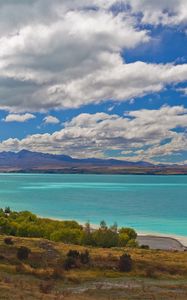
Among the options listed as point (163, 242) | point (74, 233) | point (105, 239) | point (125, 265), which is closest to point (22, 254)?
point (125, 265)

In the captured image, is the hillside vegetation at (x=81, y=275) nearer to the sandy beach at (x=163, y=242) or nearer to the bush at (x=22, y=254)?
the bush at (x=22, y=254)

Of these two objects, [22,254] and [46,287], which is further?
[22,254]

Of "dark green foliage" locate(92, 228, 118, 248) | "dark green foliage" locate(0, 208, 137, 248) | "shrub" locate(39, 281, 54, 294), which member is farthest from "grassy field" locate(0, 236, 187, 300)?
"dark green foliage" locate(0, 208, 137, 248)

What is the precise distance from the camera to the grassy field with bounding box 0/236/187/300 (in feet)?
93.4

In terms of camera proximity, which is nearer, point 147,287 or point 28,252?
point 147,287

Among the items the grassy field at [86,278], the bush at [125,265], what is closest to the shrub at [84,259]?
the grassy field at [86,278]

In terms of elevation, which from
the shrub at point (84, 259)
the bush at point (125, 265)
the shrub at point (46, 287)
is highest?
the shrub at point (84, 259)

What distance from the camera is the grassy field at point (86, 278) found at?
28.5 metres

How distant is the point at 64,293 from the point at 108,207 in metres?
159

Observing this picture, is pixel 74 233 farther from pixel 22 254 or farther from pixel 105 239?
pixel 22 254

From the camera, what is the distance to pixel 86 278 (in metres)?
36.2

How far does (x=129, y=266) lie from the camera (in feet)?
136

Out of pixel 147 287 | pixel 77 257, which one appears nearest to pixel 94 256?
pixel 77 257

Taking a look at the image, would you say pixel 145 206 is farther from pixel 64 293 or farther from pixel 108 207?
pixel 64 293
